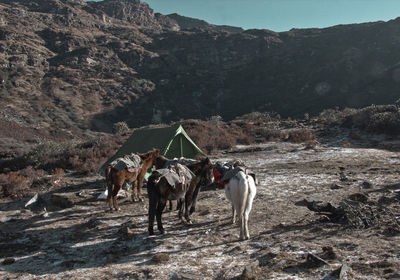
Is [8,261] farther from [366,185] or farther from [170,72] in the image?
[170,72]

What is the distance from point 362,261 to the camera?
452 cm

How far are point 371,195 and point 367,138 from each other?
41.1ft

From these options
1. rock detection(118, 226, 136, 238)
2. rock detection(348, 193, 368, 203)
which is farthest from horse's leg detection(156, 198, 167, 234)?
rock detection(348, 193, 368, 203)

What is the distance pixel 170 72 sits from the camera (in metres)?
83.0

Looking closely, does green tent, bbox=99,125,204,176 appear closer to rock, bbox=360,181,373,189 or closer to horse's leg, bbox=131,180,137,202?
horse's leg, bbox=131,180,137,202

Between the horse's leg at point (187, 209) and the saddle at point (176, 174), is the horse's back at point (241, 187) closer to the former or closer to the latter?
the saddle at point (176, 174)

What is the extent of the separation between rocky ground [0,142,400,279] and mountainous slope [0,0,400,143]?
110ft

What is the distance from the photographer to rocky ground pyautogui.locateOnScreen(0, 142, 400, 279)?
4562mm

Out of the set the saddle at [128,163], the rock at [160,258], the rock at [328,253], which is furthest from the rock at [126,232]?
the rock at [328,253]

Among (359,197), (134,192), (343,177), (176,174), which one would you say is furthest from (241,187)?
(343,177)

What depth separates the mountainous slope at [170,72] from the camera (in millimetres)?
55875

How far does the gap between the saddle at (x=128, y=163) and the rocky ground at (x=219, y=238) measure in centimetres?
114

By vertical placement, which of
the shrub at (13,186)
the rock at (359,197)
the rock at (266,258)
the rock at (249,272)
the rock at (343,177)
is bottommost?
the rock at (266,258)

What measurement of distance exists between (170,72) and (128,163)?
3065 inches
